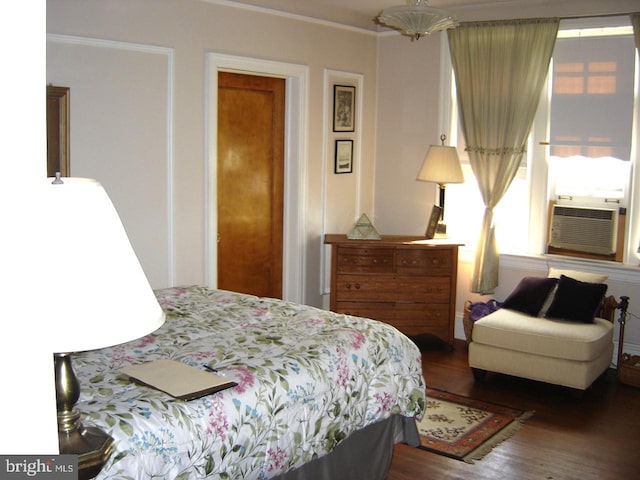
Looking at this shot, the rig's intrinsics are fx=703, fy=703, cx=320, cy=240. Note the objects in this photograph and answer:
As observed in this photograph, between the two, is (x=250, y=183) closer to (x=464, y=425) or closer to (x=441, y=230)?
(x=441, y=230)

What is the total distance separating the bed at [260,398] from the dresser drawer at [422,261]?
81.9 inches

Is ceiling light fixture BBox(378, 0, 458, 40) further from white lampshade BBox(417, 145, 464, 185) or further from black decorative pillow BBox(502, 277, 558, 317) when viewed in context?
black decorative pillow BBox(502, 277, 558, 317)

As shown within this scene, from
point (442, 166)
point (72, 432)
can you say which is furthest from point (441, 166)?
point (72, 432)

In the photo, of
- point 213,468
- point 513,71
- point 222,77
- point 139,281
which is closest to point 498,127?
point 513,71

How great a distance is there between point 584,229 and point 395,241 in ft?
4.68

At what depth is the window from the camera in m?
5.07

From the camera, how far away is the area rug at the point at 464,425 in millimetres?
3773

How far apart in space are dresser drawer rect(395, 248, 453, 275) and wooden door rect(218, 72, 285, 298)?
976mm

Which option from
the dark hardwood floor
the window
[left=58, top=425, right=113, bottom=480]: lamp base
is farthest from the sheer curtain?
[left=58, top=425, right=113, bottom=480]: lamp base

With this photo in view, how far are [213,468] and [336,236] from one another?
A: 11.9 ft

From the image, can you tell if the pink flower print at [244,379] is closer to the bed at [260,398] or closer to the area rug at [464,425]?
the bed at [260,398]

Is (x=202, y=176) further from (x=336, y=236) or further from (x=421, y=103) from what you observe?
(x=421, y=103)

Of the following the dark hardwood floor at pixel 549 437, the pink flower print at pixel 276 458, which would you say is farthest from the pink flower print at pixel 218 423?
the dark hardwood floor at pixel 549 437

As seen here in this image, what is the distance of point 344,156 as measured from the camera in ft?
19.7
